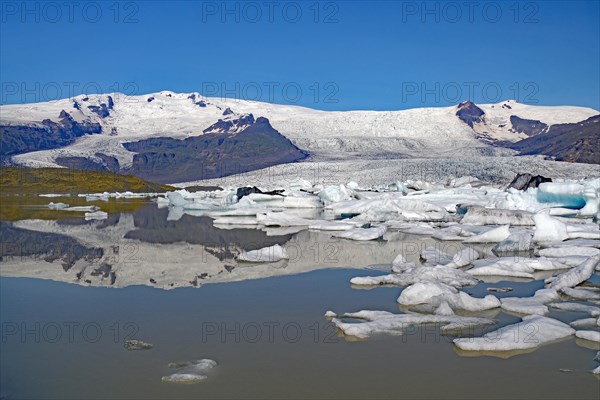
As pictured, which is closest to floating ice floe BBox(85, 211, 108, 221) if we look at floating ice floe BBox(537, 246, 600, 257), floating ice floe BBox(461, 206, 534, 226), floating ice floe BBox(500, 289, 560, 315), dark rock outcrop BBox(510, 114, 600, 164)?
floating ice floe BBox(461, 206, 534, 226)

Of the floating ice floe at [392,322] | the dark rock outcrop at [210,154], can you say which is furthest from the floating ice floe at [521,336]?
the dark rock outcrop at [210,154]

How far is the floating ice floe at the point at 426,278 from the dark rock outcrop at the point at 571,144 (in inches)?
2049

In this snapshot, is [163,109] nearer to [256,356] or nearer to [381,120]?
[381,120]

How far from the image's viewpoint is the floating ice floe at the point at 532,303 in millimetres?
5207

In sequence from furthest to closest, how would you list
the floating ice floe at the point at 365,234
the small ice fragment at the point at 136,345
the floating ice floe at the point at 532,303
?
the floating ice floe at the point at 365,234, the floating ice floe at the point at 532,303, the small ice fragment at the point at 136,345

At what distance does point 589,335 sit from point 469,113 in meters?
108

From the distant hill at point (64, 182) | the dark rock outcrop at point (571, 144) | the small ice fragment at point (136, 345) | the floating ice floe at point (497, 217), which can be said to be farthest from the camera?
the dark rock outcrop at point (571, 144)

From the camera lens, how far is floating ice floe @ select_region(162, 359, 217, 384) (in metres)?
3.52

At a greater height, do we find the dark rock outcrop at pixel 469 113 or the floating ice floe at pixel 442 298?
the dark rock outcrop at pixel 469 113

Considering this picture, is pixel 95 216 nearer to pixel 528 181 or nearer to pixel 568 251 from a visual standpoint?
pixel 568 251

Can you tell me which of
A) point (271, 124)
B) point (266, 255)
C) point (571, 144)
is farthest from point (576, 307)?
point (271, 124)

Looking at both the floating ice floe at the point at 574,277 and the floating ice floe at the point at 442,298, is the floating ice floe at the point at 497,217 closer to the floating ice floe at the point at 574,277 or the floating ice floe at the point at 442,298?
the floating ice floe at the point at 574,277

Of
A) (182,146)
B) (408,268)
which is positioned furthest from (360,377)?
(182,146)

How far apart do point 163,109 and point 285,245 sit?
12924 cm
